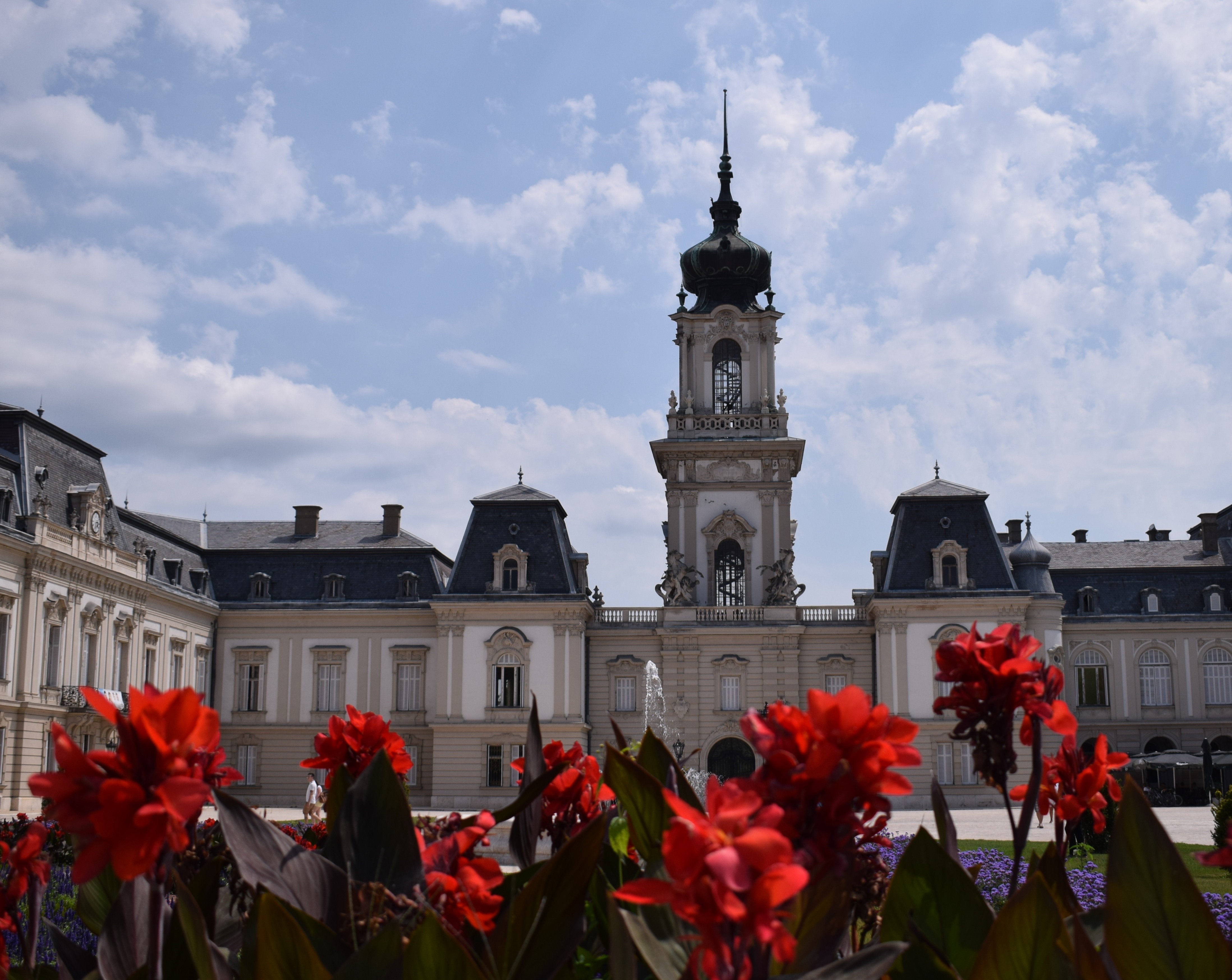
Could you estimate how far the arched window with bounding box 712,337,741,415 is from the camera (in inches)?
1905

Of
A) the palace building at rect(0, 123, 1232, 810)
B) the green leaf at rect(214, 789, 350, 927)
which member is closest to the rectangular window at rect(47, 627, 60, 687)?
the palace building at rect(0, 123, 1232, 810)

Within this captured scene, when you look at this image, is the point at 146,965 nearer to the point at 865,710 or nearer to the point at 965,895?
the point at 865,710

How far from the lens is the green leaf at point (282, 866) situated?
7.98 ft

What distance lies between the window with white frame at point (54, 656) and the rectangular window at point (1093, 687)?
1392 inches

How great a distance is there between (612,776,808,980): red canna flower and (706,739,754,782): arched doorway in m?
42.2

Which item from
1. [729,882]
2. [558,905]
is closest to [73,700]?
[558,905]

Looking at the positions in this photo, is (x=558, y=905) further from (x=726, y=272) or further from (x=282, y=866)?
(x=726, y=272)

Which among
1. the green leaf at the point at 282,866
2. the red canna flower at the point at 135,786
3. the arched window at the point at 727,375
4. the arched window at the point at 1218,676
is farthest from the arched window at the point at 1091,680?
the red canna flower at the point at 135,786

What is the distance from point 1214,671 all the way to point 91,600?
3982 cm

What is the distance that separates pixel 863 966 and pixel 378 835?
1170 millimetres

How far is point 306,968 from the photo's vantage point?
6.82ft

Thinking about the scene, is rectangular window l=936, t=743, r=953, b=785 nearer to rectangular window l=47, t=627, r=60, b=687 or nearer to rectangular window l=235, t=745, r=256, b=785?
rectangular window l=235, t=745, r=256, b=785

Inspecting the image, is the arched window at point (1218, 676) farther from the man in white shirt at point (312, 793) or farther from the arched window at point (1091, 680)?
the man in white shirt at point (312, 793)

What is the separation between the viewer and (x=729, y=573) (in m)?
46.7
